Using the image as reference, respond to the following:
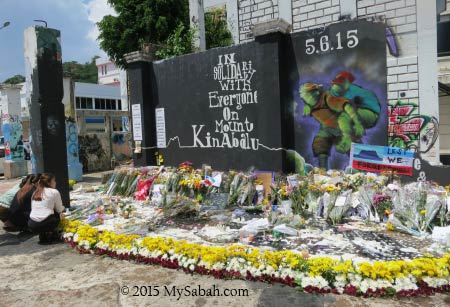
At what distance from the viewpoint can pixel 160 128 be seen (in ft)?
34.7

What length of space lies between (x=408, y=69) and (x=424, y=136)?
1.27 metres

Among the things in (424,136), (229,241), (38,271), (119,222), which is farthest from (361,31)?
(38,271)

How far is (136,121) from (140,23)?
1016cm

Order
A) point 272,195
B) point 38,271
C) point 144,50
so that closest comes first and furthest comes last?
point 38,271 → point 272,195 → point 144,50

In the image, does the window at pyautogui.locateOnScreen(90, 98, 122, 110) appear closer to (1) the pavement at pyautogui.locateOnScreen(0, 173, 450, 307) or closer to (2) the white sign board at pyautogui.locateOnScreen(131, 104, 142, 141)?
(2) the white sign board at pyautogui.locateOnScreen(131, 104, 142, 141)

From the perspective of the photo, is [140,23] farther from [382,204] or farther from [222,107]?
[382,204]

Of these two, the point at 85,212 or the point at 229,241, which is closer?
the point at 229,241

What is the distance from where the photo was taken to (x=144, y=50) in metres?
10.5

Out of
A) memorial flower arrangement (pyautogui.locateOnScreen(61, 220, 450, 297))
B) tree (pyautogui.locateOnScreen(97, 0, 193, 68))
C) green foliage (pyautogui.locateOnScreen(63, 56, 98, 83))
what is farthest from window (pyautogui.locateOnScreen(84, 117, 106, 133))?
green foliage (pyautogui.locateOnScreen(63, 56, 98, 83))

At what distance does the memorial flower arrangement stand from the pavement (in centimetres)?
9

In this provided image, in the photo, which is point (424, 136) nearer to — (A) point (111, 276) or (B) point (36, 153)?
(A) point (111, 276)

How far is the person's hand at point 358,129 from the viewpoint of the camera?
730 centimetres

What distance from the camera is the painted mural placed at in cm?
711

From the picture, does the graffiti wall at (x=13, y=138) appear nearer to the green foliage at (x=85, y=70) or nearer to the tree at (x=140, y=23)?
the tree at (x=140, y=23)
